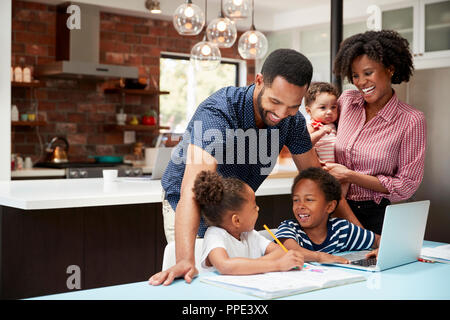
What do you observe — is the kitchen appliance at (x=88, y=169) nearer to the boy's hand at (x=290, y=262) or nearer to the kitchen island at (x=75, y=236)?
the kitchen island at (x=75, y=236)

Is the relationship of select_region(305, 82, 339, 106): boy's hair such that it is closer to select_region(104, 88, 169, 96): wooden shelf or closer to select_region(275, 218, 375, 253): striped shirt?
select_region(275, 218, 375, 253): striped shirt

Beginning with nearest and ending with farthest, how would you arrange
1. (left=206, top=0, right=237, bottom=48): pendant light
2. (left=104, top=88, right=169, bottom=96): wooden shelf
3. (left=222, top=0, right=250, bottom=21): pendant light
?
(left=222, top=0, right=250, bottom=21): pendant light
(left=206, top=0, right=237, bottom=48): pendant light
(left=104, top=88, right=169, bottom=96): wooden shelf

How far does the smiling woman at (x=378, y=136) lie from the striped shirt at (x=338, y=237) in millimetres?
114

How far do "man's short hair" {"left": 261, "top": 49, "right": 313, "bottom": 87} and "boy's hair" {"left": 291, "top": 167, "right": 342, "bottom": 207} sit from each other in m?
0.40

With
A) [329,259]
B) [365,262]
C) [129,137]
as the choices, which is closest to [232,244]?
[329,259]

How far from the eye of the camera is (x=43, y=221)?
2758 mm

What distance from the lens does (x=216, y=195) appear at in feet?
5.06

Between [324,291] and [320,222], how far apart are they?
0.62 m

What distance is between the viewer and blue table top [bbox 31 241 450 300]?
3.96ft

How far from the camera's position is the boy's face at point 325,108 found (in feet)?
7.30

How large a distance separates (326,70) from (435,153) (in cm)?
263

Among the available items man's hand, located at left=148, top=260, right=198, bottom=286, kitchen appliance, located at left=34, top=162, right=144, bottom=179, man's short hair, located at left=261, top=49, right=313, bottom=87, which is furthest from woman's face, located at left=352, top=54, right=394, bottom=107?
kitchen appliance, located at left=34, top=162, right=144, bottom=179

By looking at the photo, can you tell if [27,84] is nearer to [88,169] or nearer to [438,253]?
[88,169]

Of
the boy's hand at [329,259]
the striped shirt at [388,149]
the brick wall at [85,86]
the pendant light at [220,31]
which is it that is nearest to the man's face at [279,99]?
the boy's hand at [329,259]
